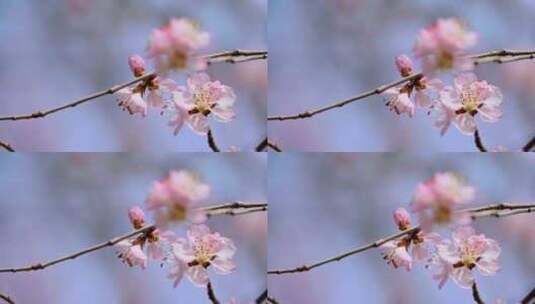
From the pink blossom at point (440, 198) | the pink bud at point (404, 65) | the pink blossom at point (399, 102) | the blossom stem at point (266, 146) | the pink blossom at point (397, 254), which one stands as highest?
the pink bud at point (404, 65)

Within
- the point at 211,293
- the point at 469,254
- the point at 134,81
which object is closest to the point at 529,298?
the point at 469,254

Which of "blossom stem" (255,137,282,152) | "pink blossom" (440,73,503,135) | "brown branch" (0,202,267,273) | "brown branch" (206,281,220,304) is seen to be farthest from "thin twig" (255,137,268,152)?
"pink blossom" (440,73,503,135)

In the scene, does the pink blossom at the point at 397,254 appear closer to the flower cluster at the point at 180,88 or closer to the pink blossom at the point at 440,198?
the pink blossom at the point at 440,198

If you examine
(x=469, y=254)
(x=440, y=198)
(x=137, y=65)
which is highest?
(x=137, y=65)

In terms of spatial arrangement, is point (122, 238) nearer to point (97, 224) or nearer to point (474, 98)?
point (97, 224)

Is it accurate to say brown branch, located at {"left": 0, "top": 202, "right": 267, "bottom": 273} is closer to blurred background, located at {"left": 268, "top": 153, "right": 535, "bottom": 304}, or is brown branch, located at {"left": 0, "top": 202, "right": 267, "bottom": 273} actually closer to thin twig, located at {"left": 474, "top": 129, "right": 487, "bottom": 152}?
blurred background, located at {"left": 268, "top": 153, "right": 535, "bottom": 304}

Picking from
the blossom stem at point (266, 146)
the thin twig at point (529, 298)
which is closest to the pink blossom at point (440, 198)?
the thin twig at point (529, 298)
